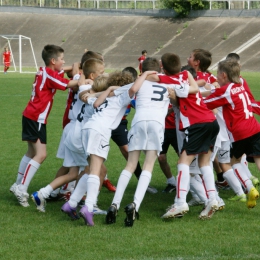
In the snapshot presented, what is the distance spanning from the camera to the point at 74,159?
6.95m

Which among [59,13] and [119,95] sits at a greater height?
[119,95]

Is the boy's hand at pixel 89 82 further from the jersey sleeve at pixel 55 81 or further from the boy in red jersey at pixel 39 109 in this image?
the boy in red jersey at pixel 39 109

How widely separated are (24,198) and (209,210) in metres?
2.19

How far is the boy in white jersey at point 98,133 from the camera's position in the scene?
20.9 feet

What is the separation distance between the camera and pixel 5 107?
1825cm

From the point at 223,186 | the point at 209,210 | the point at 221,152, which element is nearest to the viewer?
the point at 209,210

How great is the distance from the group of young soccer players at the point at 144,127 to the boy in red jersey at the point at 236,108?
1 cm

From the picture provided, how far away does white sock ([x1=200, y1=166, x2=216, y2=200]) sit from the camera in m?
6.55

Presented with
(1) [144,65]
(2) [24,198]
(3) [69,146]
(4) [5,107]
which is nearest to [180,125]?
(1) [144,65]

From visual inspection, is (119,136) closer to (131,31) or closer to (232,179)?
(232,179)

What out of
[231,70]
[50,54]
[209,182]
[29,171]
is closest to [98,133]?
[209,182]

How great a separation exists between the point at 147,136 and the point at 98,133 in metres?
0.51

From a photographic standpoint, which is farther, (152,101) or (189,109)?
(189,109)

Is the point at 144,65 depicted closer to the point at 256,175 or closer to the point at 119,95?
the point at 119,95
